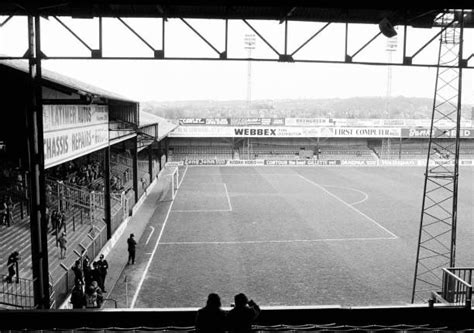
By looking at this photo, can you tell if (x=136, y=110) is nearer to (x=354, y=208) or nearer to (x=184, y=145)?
(x=354, y=208)

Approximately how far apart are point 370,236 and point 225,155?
40264mm

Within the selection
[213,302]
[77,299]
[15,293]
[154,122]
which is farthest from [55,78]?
[154,122]

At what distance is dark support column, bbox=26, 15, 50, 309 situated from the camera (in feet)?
34.1

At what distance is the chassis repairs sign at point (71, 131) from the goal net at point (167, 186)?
47.5ft

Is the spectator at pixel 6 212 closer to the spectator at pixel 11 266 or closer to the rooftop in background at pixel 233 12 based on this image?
the spectator at pixel 11 266

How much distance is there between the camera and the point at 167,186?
4091 cm

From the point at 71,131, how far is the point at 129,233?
1009cm

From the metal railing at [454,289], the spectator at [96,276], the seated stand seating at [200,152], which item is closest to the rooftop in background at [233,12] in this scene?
the metal railing at [454,289]

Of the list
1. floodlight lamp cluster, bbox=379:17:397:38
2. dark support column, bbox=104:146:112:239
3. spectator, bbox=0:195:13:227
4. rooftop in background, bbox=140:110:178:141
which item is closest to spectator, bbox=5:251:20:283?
spectator, bbox=0:195:13:227

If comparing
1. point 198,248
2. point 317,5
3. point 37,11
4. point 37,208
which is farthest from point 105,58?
point 198,248

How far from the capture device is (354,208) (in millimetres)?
31875

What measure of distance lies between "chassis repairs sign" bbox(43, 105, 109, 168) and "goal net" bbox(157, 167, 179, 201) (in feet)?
47.5

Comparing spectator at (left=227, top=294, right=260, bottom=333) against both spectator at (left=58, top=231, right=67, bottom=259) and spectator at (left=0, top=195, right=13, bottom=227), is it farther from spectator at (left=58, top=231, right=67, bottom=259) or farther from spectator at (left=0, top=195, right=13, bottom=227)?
spectator at (left=0, top=195, right=13, bottom=227)

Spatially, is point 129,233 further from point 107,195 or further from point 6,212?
point 6,212
